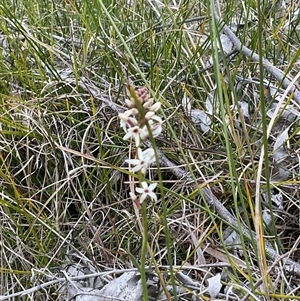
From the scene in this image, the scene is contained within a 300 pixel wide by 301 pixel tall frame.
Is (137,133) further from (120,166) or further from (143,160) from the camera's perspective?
(120,166)

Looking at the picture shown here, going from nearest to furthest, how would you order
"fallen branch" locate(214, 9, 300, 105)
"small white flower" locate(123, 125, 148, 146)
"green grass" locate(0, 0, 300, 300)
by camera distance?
"small white flower" locate(123, 125, 148, 146), "green grass" locate(0, 0, 300, 300), "fallen branch" locate(214, 9, 300, 105)

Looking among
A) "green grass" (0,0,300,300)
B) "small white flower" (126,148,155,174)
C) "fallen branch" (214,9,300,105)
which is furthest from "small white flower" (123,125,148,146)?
"fallen branch" (214,9,300,105)

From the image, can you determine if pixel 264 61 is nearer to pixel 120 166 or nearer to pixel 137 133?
pixel 120 166

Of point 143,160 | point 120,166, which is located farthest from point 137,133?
point 120,166

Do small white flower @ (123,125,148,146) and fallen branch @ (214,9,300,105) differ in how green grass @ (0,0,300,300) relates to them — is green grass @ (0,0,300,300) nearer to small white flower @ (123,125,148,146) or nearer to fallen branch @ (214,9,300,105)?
fallen branch @ (214,9,300,105)

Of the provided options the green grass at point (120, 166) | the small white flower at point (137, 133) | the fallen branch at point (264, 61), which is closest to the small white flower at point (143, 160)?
the small white flower at point (137, 133)

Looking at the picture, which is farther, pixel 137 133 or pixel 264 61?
pixel 264 61

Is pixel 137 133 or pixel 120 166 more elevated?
pixel 137 133

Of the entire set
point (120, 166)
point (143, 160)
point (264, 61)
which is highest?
point (143, 160)
